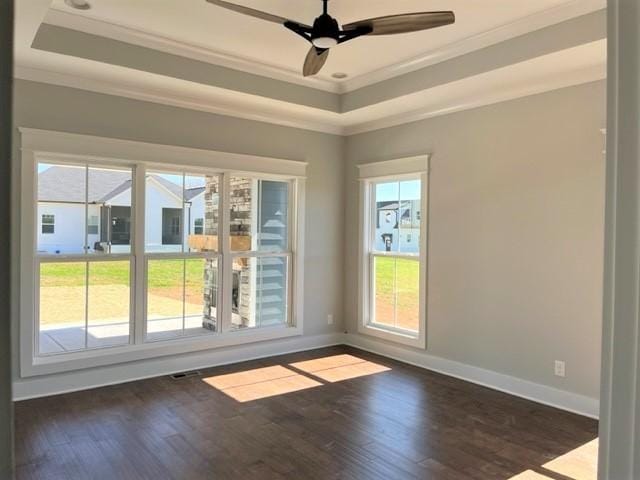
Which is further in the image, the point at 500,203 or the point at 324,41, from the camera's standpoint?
the point at 500,203

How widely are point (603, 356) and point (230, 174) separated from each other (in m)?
4.68

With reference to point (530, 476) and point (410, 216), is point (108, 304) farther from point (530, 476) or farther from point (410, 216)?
point (530, 476)

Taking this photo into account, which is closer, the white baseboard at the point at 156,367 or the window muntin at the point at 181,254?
the white baseboard at the point at 156,367

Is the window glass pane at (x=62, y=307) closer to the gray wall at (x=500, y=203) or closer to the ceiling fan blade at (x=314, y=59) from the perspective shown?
the gray wall at (x=500, y=203)

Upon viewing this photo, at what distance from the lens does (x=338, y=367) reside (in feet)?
16.1

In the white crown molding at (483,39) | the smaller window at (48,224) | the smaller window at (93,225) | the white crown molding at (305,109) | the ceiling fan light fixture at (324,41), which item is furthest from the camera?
the smaller window at (93,225)

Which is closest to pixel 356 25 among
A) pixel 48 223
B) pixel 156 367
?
pixel 48 223

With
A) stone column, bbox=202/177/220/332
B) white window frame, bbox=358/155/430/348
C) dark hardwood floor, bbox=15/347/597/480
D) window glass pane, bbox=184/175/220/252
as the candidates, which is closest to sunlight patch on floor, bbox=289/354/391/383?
dark hardwood floor, bbox=15/347/597/480

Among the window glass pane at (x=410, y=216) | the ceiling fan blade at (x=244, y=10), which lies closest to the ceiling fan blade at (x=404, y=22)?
the ceiling fan blade at (x=244, y=10)

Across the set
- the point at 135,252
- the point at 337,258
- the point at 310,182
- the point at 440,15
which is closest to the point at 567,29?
the point at 440,15

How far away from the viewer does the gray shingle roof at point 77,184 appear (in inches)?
157

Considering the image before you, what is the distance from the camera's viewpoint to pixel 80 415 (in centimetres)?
357

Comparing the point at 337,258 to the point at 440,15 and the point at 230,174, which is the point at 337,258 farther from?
the point at 440,15

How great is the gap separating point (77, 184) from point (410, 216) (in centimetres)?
335
